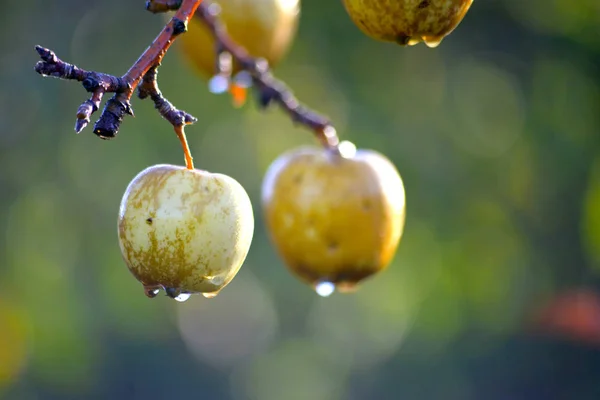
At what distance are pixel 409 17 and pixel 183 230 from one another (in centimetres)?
22

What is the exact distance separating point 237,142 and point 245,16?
2.72 metres

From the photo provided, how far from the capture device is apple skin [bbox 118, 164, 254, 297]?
0.62 metres

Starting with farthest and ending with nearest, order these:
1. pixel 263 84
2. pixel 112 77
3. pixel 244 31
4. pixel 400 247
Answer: pixel 400 247, pixel 244 31, pixel 263 84, pixel 112 77

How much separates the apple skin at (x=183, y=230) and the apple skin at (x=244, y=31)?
491mm

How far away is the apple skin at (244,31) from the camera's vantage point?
3.62 feet

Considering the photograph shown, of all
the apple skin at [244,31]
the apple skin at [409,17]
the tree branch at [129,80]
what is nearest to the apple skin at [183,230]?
the tree branch at [129,80]

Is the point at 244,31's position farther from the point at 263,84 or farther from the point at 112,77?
the point at 112,77

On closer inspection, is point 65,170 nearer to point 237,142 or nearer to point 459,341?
point 237,142

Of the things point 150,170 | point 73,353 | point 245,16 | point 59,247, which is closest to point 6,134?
point 59,247

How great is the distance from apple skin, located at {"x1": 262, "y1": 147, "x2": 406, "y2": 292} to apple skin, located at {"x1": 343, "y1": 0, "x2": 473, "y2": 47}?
34 centimetres

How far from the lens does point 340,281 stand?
3.19ft

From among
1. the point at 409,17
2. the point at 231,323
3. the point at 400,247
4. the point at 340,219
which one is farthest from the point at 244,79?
the point at 231,323

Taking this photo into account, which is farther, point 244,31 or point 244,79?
point 244,31

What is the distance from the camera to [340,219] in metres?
0.96
